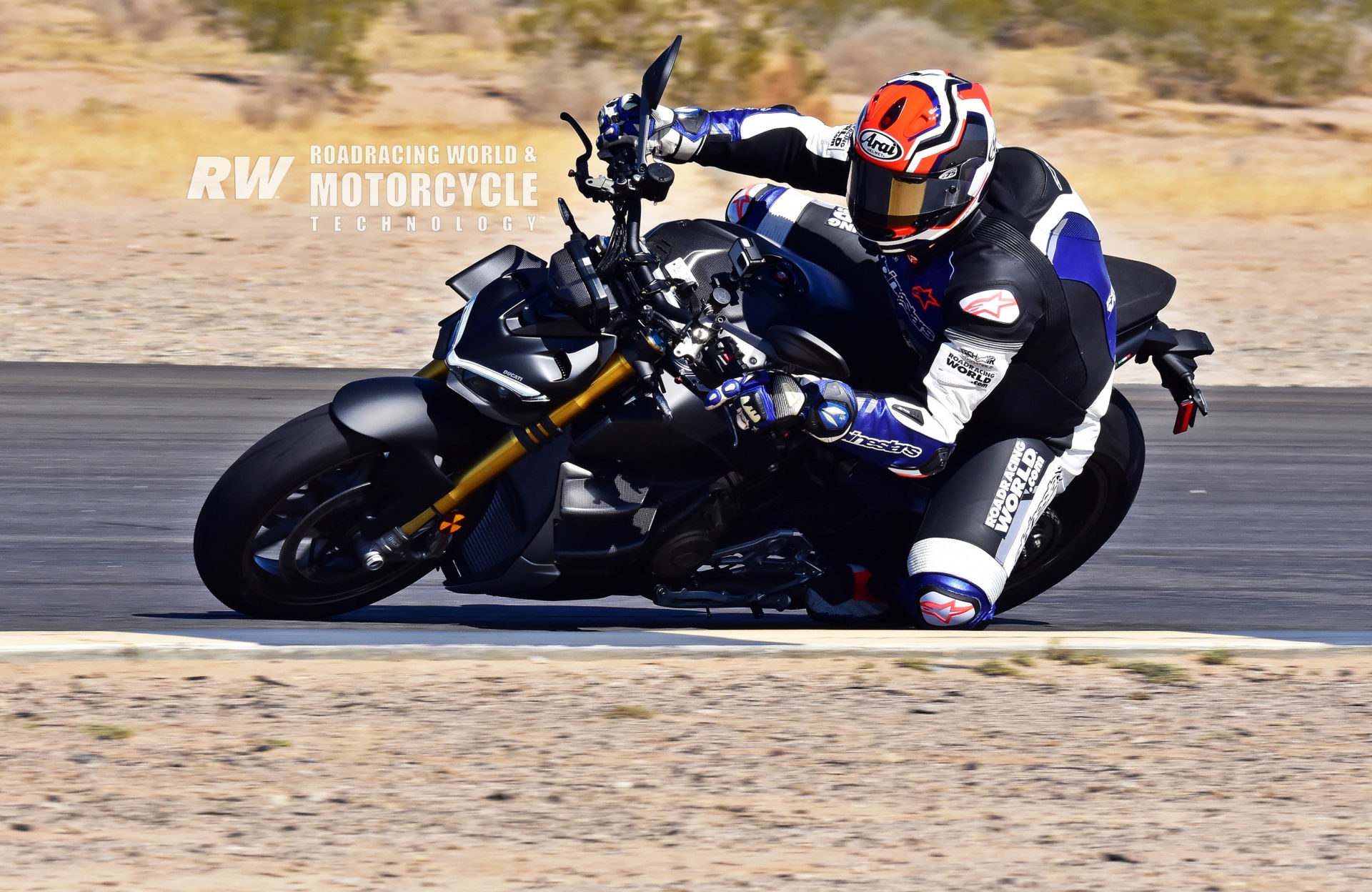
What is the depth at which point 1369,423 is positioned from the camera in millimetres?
10531

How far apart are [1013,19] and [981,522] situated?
85.6 feet

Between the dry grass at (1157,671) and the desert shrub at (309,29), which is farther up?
the desert shrub at (309,29)

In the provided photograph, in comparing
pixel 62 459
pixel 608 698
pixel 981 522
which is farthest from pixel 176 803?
pixel 62 459

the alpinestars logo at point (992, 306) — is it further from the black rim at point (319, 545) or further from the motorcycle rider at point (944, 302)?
the black rim at point (319, 545)

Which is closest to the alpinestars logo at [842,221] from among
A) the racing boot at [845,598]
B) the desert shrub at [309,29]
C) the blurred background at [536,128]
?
the racing boot at [845,598]

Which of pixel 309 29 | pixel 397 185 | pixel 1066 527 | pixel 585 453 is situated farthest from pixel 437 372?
pixel 309 29

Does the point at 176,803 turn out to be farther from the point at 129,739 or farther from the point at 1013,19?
the point at 1013,19

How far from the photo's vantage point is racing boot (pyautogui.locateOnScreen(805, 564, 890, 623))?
19.0 ft

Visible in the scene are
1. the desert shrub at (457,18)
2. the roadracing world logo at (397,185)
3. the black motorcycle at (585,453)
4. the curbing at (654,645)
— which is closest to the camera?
the curbing at (654,645)

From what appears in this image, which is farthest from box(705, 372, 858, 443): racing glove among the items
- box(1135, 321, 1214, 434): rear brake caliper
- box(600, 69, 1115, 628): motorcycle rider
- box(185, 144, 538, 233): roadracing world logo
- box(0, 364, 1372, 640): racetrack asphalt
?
box(185, 144, 538, 233): roadracing world logo

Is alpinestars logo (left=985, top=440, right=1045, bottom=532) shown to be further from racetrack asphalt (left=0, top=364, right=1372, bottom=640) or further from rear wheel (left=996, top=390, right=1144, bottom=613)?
racetrack asphalt (left=0, top=364, right=1372, bottom=640)

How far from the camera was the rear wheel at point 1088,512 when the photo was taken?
604 cm

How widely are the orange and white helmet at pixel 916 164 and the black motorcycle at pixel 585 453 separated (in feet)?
0.86

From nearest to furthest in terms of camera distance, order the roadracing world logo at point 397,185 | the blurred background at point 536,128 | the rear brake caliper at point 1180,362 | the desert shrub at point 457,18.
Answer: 1. the rear brake caliper at point 1180,362
2. the blurred background at point 536,128
3. the roadracing world logo at point 397,185
4. the desert shrub at point 457,18
